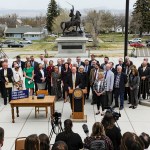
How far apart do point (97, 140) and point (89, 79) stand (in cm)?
860

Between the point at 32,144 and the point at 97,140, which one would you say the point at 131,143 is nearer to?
the point at 97,140

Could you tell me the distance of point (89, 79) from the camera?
583 inches

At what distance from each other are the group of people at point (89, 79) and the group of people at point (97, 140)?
5462 millimetres

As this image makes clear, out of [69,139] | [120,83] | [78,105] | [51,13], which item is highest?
[51,13]

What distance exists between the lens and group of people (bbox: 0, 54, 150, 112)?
1326cm

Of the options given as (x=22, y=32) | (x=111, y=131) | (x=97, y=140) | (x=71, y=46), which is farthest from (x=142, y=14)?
(x=97, y=140)

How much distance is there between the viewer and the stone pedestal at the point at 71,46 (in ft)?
102

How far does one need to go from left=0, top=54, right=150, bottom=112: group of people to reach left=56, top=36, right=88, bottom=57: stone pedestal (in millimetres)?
14979

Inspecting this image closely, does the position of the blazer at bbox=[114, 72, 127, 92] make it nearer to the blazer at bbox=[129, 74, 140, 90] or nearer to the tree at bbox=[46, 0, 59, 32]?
the blazer at bbox=[129, 74, 140, 90]

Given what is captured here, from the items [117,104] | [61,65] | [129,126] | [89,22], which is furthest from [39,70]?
[89,22]

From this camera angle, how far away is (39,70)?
49.6 ft

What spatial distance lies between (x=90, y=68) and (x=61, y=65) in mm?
1408

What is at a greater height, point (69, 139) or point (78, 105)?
point (69, 139)

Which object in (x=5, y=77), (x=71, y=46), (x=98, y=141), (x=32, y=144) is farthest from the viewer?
(x=71, y=46)
